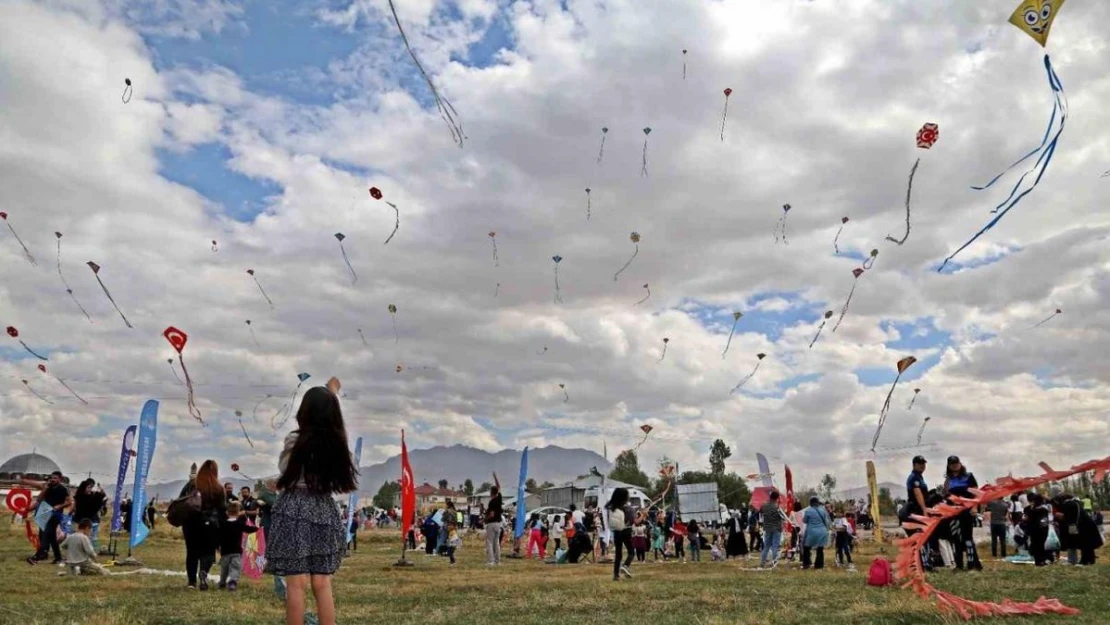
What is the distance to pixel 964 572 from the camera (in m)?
13.6

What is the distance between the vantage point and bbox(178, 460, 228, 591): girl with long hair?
11.4m

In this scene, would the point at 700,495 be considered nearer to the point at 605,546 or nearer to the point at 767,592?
the point at 605,546

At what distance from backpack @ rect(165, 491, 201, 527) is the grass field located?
3.11ft

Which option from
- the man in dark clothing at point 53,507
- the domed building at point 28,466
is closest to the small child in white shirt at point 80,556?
the man in dark clothing at point 53,507

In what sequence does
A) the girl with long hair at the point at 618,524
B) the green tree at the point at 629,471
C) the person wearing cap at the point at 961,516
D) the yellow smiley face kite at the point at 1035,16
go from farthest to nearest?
1. the green tree at the point at 629,471
2. the girl with long hair at the point at 618,524
3. the person wearing cap at the point at 961,516
4. the yellow smiley face kite at the point at 1035,16

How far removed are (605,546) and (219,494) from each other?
15025 mm

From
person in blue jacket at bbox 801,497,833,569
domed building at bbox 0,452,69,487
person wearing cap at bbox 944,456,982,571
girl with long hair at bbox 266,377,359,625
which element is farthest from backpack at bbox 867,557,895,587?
domed building at bbox 0,452,69,487

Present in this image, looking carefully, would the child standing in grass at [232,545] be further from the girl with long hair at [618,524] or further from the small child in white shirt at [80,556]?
the girl with long hair at [618,524]

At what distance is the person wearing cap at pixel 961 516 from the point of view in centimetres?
1389

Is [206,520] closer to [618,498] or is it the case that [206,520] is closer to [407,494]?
[618,498]

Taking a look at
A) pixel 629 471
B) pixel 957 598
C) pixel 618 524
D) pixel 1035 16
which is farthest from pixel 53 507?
pixel 629 471

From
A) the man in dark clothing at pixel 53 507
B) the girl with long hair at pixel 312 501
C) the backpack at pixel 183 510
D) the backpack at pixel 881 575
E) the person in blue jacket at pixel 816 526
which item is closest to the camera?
the girl with long hair at pixel 312 501

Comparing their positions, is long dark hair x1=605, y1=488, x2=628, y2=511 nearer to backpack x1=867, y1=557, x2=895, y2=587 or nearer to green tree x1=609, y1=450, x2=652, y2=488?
backpack x1=867, y1=557, x2=895, y2=587

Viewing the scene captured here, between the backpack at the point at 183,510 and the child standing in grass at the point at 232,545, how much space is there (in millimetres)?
428
